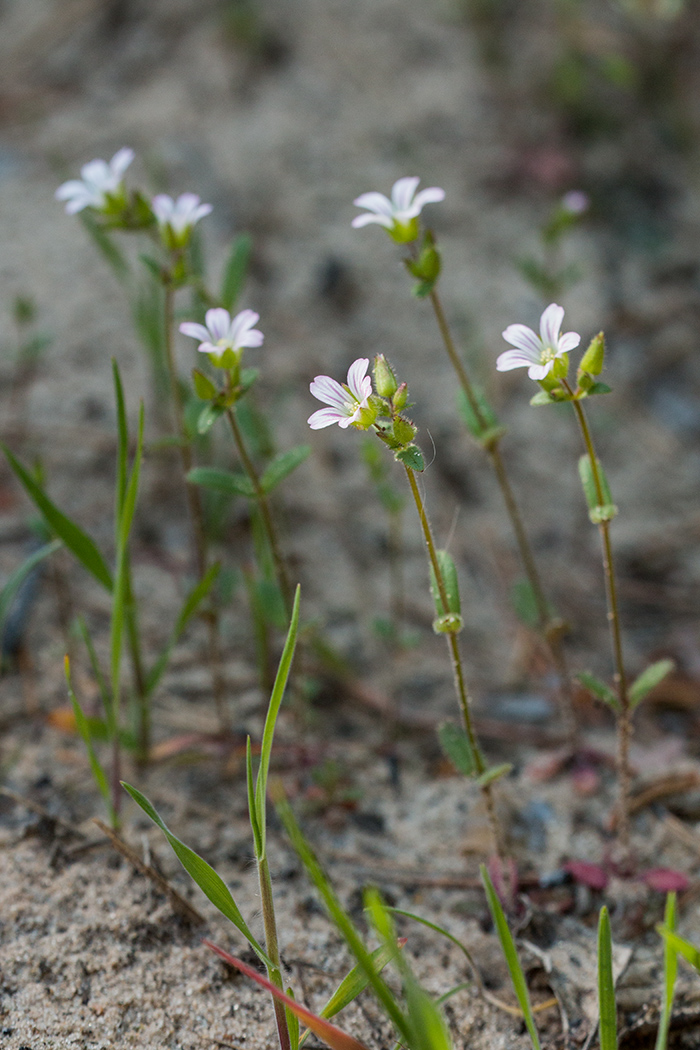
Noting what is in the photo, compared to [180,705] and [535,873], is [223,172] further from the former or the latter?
[535,873]

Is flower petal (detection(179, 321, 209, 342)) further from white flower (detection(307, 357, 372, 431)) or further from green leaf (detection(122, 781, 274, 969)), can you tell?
green leaf (detection(122, 781, 274, 969))

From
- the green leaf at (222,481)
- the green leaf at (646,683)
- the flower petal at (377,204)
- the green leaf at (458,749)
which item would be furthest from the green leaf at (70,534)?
the green leaf at (646,683)

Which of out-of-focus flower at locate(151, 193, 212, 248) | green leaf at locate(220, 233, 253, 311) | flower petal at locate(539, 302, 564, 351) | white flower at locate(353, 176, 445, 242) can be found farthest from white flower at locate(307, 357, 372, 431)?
green leaf at locate(220, 233, 253, 311)

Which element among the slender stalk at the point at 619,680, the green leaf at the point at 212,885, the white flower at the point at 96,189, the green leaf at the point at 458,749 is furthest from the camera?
the white flower at the point at 96,189

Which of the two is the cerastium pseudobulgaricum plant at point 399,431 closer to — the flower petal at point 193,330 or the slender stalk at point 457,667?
the slender stalk at point 457,667

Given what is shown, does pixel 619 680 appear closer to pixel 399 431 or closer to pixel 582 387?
pixel 582 387
